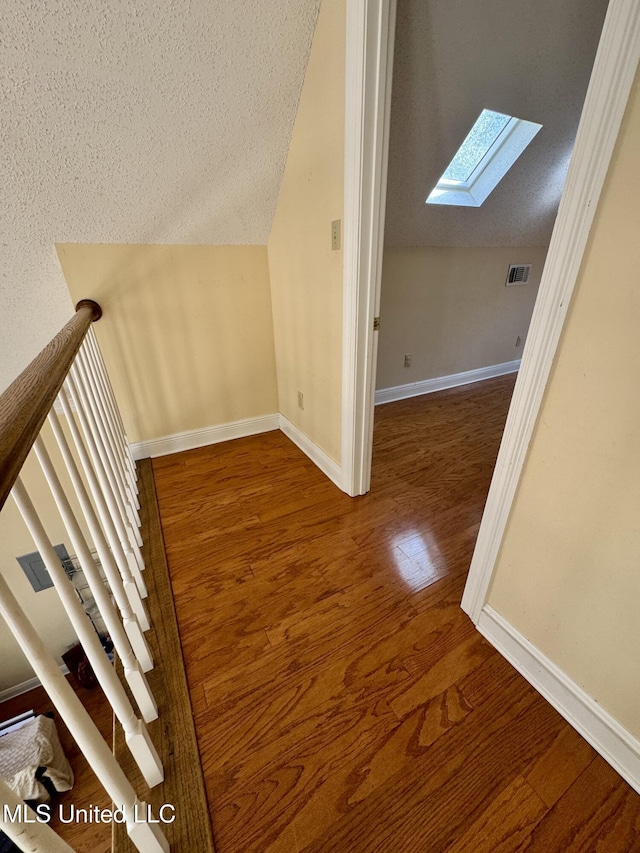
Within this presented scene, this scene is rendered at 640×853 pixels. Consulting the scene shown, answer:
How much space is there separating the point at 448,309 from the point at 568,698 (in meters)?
2.83

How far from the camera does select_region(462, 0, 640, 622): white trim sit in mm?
609

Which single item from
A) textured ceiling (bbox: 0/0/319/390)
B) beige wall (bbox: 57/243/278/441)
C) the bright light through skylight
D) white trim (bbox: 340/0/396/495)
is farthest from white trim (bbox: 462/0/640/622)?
beige wall (bbox: 57/243/278/441)

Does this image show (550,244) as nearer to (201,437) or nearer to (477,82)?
(477,82)

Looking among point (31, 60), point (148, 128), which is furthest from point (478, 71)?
point (31, 60)

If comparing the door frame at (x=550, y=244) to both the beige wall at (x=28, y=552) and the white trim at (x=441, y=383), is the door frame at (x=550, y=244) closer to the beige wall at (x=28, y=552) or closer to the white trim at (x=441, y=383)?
the white trim at (x=441, y=383)

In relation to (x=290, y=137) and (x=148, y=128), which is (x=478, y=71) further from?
(x=148, y=128)

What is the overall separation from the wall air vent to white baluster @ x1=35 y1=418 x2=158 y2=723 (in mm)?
3741

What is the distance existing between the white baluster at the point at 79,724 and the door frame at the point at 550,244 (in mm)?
1026

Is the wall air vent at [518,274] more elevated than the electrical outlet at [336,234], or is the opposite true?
the electrical outlet at [336,234]

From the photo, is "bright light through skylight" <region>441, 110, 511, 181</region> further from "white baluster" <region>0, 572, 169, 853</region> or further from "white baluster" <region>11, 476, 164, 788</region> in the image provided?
"white baluster" <region>0, 572, 169, 853</region>

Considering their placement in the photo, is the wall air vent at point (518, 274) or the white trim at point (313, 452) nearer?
the white trim at point (313, 452)

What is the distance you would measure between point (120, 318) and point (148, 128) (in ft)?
3.00

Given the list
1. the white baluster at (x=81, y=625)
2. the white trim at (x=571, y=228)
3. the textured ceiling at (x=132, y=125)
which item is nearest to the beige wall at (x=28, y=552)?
the textured ceiling at (x=132, y=125)

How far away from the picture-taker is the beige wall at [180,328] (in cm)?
184
